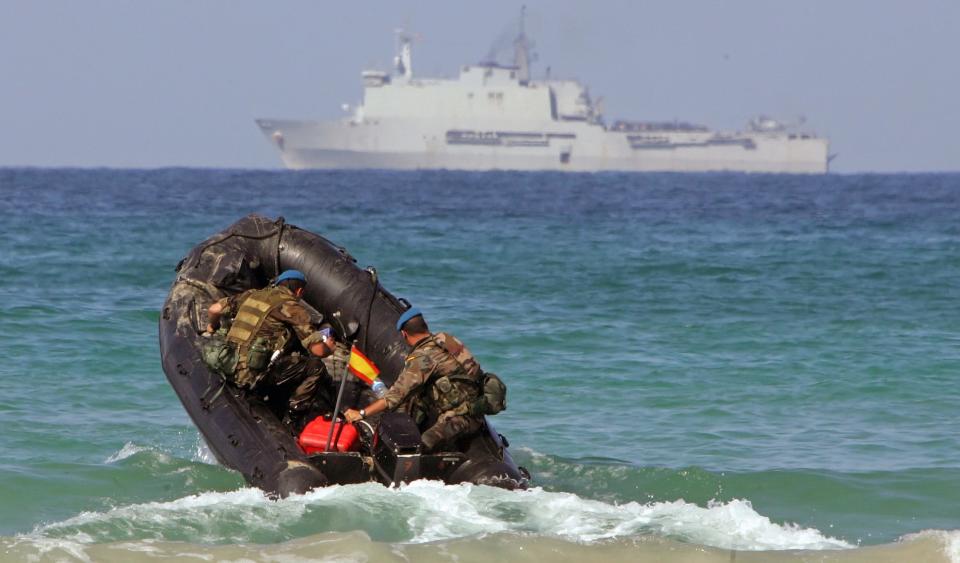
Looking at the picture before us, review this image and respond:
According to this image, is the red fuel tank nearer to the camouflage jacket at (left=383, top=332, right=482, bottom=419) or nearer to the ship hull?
the camouflage jacket at (left=383, top=332, right=482, bottom=419)

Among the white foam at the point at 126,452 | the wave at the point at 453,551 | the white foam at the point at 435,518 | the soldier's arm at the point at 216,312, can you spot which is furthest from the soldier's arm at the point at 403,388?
the white foam at the point at 126,452

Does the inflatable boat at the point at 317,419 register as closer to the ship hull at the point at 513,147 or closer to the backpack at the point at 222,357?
the backpack at the point at 222,357

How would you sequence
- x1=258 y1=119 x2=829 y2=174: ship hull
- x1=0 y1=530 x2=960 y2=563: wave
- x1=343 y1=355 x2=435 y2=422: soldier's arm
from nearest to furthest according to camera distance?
x1=0 y1=530 x2=960 y2=563: wave → x1=343 y1=355 x2=435 y2=422: soldier's arm → x1=258 y1=119 x2=829 y2=174: ship hull

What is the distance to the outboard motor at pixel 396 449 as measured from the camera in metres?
7.58

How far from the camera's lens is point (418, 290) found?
19562mm

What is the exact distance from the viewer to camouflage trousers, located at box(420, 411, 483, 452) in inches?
307

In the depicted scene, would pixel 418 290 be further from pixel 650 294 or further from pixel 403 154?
pixel 403 154

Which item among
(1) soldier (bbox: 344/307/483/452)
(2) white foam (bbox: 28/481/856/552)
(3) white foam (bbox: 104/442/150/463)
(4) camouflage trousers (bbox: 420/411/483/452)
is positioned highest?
(1) soldier (bbox: 344/307/483/452)

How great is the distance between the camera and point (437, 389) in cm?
791

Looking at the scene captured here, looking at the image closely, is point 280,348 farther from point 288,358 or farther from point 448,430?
point 448,430

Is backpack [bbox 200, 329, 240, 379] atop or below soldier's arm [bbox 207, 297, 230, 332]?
below

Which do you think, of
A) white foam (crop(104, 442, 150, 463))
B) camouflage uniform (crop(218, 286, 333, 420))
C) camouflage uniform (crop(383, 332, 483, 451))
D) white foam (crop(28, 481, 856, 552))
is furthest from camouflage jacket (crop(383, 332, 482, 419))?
white foam (crop(104, 442, 150, 463))

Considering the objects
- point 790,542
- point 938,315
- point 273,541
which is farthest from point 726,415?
point 938,315

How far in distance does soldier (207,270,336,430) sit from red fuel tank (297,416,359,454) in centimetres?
37
